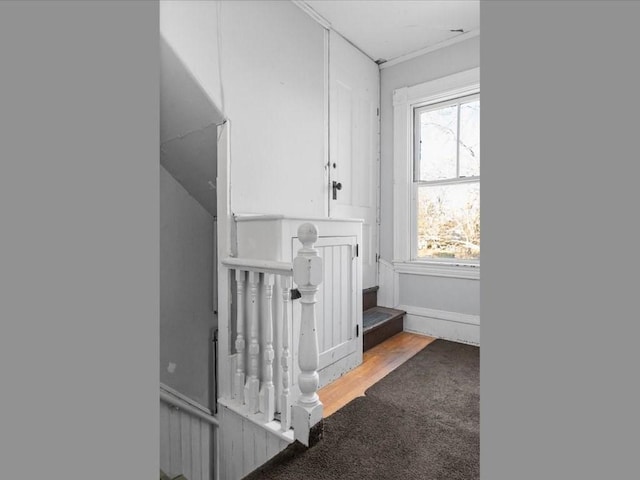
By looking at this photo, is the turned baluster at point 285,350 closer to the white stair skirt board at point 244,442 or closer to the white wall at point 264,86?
the white stair skirt board at point 244,442

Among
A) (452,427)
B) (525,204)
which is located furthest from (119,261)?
(452,427)

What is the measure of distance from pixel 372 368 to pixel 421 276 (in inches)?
43.2

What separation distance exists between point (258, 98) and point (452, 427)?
6.65 feet

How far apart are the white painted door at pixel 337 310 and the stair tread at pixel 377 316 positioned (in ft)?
1.24

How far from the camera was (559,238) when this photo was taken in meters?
0.11

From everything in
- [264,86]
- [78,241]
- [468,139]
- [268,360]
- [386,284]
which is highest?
[264,86]

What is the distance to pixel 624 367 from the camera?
102 mm

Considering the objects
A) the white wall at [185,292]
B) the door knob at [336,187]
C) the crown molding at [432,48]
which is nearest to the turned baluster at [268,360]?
the white wall at [185,292]

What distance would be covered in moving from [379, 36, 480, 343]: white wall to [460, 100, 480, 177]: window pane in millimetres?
324

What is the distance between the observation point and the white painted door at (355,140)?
2.76 m

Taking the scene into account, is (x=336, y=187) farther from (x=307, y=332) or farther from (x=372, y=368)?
(x=307, y=332)

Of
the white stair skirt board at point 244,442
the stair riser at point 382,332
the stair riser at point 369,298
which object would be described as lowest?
the white stair skirt board at point 244,442

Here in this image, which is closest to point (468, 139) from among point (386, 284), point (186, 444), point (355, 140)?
point (355, 140)

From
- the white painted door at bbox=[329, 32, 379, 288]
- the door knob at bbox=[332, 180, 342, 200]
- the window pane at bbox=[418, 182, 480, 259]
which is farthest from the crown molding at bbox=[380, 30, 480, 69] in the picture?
the door knob at bbox=[332, 180, 342, 200]
